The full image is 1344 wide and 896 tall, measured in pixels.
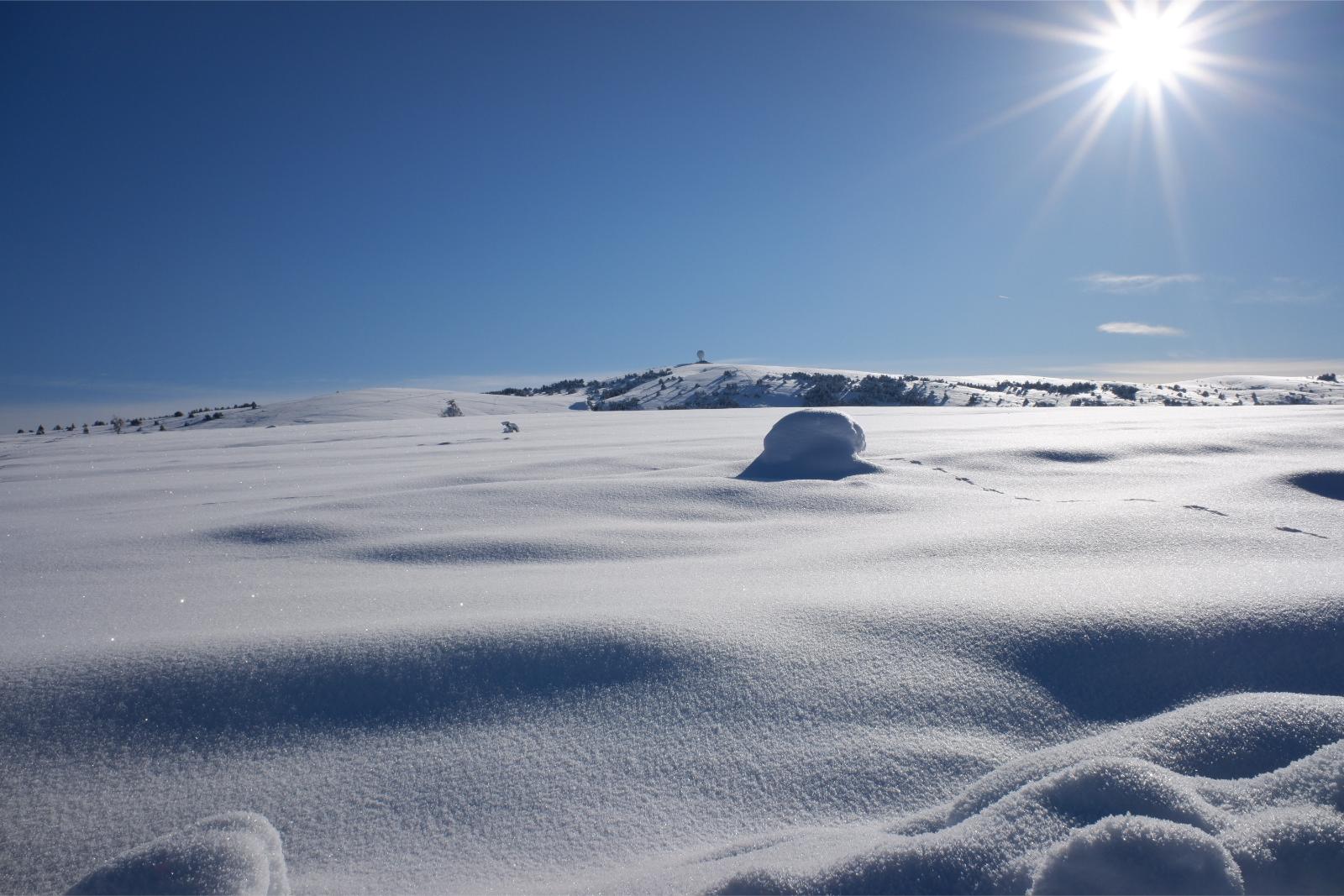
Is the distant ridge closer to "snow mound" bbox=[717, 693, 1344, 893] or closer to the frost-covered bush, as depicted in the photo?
the frost-covered bush

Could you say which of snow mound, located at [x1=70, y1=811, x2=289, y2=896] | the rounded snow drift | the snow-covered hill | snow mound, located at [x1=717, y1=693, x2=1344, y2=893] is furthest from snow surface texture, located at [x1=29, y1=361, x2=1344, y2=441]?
snow mound, located at [x1=717, y1=693, x2=1344, y2=893]

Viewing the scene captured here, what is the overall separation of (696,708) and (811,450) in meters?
2.14

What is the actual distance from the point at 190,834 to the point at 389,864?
21 cm

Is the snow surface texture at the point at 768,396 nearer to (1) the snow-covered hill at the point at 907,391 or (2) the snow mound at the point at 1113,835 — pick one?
(1) the snow-covered hill at the point at 907,391

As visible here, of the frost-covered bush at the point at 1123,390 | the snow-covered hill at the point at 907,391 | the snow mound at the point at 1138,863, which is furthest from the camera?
the frost-covered bush at the point at 1123,390

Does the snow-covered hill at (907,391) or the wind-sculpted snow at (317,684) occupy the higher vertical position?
the snow-covered hill at (907,391)

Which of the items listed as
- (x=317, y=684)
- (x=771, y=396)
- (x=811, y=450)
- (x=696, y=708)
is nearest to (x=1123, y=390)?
(x=771, y=396)

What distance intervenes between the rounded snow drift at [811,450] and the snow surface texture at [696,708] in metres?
0.96

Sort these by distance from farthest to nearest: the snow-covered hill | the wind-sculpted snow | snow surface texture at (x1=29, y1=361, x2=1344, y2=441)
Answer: the snow-covered hill → snow surface texture at (x1=29, y1=361, x2=1344, y2=441) → the wind-sculpted snow

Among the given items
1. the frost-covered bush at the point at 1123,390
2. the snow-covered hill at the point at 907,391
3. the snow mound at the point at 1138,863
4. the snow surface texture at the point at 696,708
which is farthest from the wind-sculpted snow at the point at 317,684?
the frost-covered bush at the point at 1123,390

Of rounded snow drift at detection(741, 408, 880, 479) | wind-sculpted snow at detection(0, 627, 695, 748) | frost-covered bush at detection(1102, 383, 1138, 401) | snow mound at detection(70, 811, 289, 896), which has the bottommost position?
snow mound at detection(70, 811, 289, 896)

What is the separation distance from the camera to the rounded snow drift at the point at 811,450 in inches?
116

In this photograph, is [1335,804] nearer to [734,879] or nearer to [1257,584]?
[734,879]

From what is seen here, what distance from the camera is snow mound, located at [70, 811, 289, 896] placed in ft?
2.30
